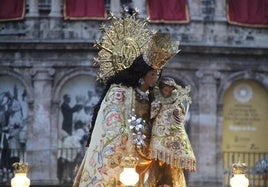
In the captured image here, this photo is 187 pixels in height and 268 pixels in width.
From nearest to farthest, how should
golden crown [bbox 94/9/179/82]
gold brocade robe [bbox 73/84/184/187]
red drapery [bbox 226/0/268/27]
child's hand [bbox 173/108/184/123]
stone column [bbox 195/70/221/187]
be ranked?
1. gold brocade robe [bbox 73/84/184/187]
2. child's hand [bbox 173/108/184/123]
3. golden crown [bbox 94/9/179/82]
4. stone column [bbox 195/70/221/187]
5. red drapery [bbox 226/0/268/27]

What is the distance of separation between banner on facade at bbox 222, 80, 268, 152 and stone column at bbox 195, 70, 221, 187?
0.87 m

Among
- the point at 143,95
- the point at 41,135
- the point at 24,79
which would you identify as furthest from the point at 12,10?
the point at 143,95

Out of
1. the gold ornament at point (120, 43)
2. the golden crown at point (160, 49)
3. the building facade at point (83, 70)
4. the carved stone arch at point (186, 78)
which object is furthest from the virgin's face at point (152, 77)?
the carved stone arch at point (186, 78)

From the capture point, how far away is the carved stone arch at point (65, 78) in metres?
38.0

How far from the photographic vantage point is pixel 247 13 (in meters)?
39.0

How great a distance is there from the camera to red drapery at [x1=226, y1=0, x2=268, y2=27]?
38.9 metres

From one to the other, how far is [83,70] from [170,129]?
78.6 feet

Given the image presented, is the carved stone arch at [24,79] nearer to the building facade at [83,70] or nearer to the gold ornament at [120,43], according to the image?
the building facade at [83,70]

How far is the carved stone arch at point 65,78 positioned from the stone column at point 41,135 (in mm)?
168

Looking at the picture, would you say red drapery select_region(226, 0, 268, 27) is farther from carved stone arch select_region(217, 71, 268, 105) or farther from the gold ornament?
the gold ornament

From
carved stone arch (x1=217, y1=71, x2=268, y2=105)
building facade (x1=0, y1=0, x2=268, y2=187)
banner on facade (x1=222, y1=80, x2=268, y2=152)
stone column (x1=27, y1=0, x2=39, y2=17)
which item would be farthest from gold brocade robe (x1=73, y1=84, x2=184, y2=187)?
banner on facade (x1=222, y1=80, x2=268, y2=152)

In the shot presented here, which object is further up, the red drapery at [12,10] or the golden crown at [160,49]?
the red drapery at [12,10]

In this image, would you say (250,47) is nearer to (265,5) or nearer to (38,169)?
(265,5)

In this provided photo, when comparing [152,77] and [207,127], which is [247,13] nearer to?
[207,127]
